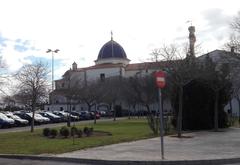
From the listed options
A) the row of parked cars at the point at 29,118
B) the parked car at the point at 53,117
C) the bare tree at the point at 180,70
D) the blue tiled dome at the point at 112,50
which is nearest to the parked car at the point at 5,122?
the row of parked cars at the point at 29,118

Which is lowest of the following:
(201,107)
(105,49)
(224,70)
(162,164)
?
(162,164)

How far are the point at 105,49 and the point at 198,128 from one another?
297 ft

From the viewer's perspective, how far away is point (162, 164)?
568 inches

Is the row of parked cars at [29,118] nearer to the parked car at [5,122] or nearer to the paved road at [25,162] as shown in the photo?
the parked car at [5,122]

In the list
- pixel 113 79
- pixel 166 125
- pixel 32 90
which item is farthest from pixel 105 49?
pixel 166 125

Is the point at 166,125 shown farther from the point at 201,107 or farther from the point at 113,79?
the point at 113,79

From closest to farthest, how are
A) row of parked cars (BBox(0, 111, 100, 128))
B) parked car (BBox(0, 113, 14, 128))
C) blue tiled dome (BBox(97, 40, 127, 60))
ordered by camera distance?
parked car (BBox(0, 113, 14, 128)), row of parked cars (BBox(0, 111, 100, 128)), blue tiled dome (BBox(97, 40, 127, 60))

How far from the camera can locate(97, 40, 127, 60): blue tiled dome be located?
122250 millimetres

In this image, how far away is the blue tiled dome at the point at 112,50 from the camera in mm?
122250

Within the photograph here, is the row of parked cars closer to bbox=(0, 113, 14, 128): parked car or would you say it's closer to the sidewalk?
bbox=(0, 113, 14, 128): parked car

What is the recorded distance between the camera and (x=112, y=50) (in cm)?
12188

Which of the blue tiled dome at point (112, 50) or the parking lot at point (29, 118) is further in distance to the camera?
the blue tiled dome at point (112, 50)

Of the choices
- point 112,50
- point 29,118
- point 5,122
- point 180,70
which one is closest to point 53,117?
point 29,118

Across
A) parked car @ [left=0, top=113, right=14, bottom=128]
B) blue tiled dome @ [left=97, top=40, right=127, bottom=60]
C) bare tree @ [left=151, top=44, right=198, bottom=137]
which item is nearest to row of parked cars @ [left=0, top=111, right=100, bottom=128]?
parked car @ [left=0, top=113, right=14, bottom=128]
